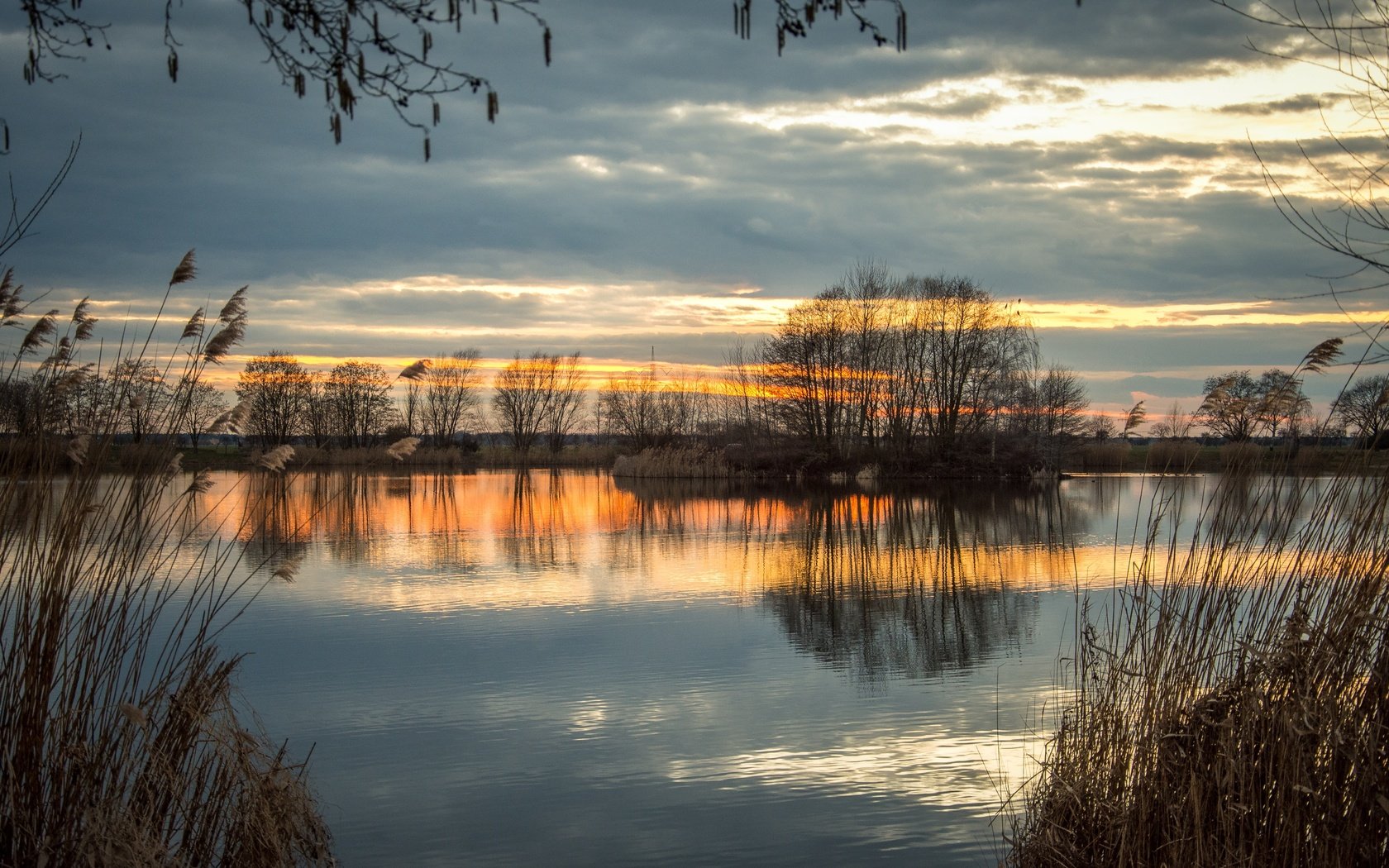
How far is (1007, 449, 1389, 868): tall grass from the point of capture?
12.3ft

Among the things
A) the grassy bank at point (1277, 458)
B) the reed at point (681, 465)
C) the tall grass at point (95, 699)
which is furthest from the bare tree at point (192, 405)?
the reed at point (681, 465)

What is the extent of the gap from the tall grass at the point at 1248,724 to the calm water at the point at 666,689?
2.01 feet

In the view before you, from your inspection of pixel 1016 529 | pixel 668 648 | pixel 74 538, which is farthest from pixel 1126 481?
pixel 74 538

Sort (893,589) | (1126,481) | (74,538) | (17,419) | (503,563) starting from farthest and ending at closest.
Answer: (1126,481) → (503,563) → (893,589) → (17,419) → (74,538)

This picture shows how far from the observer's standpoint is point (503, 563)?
16.5 m

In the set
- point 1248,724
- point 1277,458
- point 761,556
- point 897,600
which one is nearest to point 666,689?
point 897,600

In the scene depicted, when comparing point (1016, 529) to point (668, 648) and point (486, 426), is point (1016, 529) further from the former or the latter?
point (486, 426)

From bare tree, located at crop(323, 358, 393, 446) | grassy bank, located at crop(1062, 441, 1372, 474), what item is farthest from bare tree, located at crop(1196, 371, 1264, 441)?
bare tree, located at crop(323, 358, 393, 446)

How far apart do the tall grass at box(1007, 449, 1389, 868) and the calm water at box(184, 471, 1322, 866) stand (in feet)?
2.01

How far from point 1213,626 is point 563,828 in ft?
11.3

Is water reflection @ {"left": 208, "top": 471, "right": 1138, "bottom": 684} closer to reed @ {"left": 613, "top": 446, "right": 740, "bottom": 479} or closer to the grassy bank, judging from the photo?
the grassy bank

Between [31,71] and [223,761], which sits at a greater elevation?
[31,71]

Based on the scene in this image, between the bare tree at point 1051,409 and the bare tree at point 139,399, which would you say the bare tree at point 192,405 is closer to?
the bare tree at point 139,399

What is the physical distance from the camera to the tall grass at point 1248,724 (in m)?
3.76
